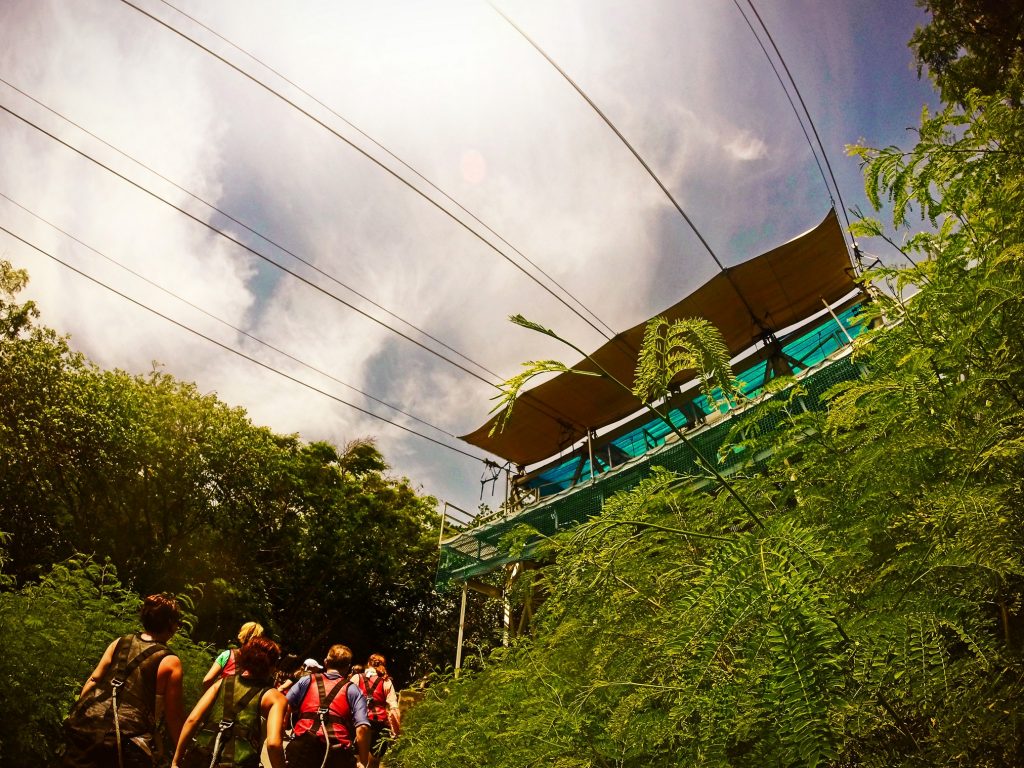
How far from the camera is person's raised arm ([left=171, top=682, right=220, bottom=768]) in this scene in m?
2.69

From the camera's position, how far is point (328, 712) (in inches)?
161

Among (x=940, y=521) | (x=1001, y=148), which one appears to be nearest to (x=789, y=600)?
(x=940, y=521)

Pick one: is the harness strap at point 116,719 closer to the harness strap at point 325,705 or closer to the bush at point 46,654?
the harness strap at point 325,705

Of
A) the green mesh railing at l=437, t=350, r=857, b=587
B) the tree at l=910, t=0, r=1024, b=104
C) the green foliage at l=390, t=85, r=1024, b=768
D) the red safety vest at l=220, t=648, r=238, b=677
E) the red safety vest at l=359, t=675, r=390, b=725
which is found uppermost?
the tree at l=910, t=0, r=1024, b=104

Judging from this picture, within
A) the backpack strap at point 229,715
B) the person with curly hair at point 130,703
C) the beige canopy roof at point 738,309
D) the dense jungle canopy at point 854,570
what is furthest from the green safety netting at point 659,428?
the dense jungle canopy at point 854,570

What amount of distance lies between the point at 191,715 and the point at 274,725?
431 mm

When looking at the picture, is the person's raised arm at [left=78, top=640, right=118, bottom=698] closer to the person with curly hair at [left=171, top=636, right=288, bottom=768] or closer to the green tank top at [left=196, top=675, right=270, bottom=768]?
the person with curly hair at [left=171, top=636, right=288, bottom=768]

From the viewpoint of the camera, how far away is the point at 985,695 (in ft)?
3.45

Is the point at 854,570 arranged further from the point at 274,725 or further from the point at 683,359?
the point at 274,725

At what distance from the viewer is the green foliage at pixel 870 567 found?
1050mm

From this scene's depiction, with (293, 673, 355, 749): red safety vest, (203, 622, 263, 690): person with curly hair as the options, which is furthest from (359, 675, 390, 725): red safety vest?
(203, 622, 263, 690): person with curly hair

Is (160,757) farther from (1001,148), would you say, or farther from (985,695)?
(1001,148)

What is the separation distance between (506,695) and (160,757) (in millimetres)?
1586

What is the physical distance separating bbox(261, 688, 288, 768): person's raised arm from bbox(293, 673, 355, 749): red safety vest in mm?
1105
